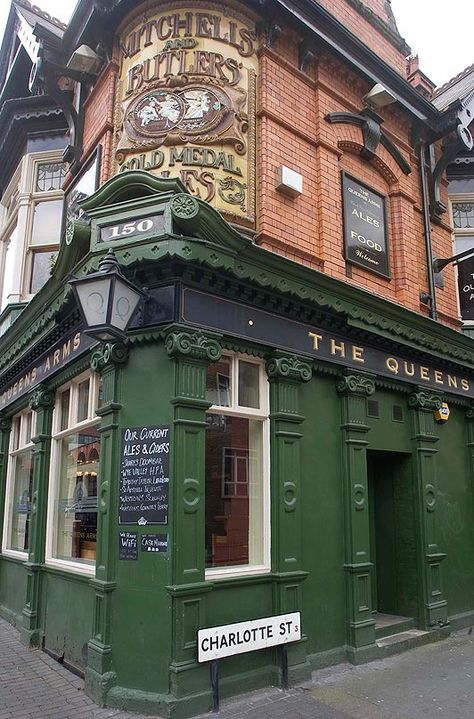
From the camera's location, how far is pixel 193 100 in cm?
727

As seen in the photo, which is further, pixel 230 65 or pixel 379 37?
pixel 379 37

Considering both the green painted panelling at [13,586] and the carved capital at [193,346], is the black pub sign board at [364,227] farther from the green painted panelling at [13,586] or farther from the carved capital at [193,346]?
the green painted panelling at [13,586]

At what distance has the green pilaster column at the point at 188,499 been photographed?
213 inches

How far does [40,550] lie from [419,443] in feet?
17.8

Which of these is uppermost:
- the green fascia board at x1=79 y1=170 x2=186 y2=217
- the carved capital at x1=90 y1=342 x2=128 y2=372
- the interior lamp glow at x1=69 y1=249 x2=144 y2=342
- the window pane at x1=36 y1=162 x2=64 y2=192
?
the window pane at x1=36 y1=162 x2=64 y2=192

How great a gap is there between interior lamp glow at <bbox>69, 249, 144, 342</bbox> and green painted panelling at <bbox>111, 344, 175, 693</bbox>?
22.9 inches

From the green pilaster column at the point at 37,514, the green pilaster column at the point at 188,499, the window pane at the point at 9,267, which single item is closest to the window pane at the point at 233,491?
the green pilaster column at the point at 188,499

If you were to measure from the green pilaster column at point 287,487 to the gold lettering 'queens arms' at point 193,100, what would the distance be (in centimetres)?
192

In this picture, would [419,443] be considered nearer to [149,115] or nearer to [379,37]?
[149,115]

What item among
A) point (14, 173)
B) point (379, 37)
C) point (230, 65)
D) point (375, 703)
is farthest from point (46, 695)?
point (379, 37)

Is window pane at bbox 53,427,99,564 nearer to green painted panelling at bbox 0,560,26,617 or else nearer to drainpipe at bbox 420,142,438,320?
green painted panelling at bbox 0,560,26,617

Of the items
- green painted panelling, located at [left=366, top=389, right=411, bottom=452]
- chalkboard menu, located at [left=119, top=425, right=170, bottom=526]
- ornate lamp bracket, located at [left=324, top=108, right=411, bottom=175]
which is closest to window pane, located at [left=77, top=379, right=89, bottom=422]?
chalkboard menu, located at [left=119, top=425, right=170, bottom=526]

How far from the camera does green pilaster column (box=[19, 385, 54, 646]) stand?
780 cm

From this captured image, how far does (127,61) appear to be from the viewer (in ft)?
25.6
